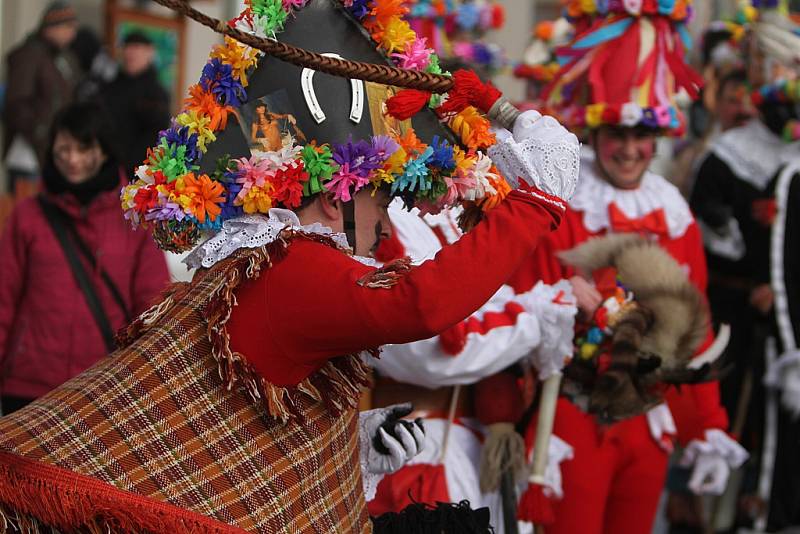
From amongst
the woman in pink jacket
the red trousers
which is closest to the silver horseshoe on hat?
the red trousers

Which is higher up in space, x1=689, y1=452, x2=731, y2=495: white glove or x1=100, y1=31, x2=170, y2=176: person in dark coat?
x1=100, y1=31, x2=170, y2=176: person in dark coat

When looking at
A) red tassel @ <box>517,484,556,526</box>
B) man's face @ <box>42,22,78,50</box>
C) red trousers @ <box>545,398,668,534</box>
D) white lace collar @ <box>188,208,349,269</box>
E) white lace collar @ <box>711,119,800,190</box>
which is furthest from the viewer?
man's face @ <box>42,22,78,50</box>

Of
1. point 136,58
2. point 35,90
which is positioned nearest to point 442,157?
point 136,58

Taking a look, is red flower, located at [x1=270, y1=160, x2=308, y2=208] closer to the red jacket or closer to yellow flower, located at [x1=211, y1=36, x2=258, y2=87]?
yellow flower, located at [x1=211, y1=36, x2=258, y2=87]

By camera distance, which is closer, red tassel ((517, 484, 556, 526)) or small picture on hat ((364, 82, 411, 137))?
small picture on hat ((364, 82, 411, 137))

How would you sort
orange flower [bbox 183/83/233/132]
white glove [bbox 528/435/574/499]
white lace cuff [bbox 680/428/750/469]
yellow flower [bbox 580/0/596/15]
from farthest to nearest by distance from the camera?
yellow flower [bbox 580/0/596/15]
white lace cuff [bbox 680/428/750/469]
white glove [bbox 528/435/574/499]
orange flower [bbox 183/83/233/132]

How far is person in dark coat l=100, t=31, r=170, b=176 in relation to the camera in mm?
8789

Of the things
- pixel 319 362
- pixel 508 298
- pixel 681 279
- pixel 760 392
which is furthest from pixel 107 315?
pixel 760 392

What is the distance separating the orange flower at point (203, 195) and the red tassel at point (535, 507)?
2.01 meters

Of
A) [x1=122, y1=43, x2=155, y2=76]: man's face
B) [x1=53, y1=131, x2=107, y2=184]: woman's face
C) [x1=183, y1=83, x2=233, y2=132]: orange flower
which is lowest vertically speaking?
[x1=122, y1=43, x2=155, y2=76]: man's face

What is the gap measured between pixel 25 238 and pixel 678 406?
2.62 meters

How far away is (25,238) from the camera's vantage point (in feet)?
16.1

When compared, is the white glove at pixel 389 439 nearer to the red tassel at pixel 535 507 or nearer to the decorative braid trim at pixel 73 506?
the decorative braid trim at pixel 73 506

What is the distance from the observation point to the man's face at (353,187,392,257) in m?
2.82
